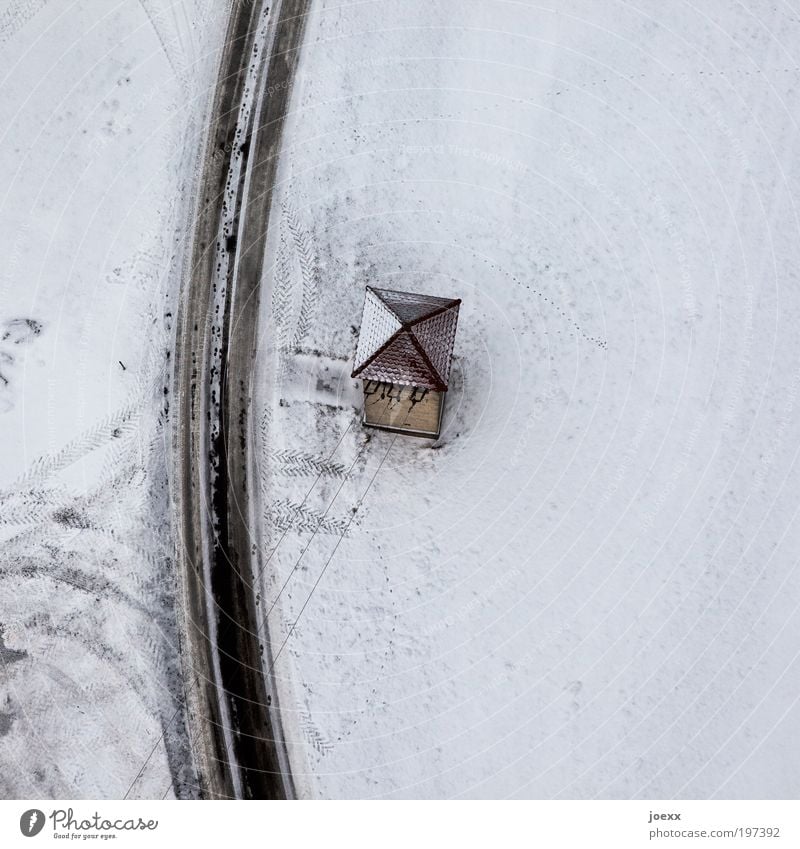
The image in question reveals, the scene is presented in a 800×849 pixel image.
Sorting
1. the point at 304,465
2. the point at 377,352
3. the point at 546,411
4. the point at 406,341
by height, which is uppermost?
the point at 406,341

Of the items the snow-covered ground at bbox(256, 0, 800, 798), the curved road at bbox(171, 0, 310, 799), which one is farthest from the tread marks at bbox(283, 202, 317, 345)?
the curved road at bbox(171, 0, 310, 799)

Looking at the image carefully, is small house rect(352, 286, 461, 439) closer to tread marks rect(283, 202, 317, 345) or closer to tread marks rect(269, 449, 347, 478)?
tread marks rect(269, 449, 347, 478)

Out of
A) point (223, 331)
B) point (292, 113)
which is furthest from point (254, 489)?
point (292, 113)

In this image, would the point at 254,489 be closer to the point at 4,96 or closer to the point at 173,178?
the point at 173,178

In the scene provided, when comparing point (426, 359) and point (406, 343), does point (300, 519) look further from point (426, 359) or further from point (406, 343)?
point (406, 343)

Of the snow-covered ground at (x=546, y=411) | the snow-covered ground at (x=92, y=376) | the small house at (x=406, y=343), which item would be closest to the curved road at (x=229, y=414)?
the snow-covered ground at (x=92, y=376)

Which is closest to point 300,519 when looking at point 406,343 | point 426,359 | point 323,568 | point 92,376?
point 323,568
